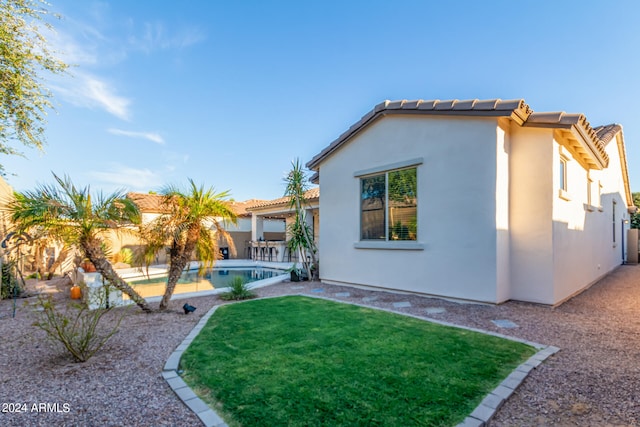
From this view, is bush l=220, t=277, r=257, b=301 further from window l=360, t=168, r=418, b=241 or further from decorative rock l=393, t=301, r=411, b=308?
decorative rock l=393, t=301, r=411, b=308

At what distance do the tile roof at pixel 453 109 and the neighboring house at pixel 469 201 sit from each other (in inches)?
1.3

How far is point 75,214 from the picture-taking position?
6.37m

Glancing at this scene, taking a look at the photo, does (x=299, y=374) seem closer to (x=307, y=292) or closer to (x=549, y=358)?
(x=549, y=358)

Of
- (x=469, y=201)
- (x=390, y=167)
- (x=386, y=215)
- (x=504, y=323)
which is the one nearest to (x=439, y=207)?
(x=469, y=201)

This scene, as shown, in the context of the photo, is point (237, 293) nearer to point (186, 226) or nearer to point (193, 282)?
point (186, 226)

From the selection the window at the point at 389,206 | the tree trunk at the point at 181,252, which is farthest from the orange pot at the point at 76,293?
the window at the point at 389,206

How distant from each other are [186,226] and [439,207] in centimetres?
672

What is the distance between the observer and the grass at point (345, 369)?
3.16 meters

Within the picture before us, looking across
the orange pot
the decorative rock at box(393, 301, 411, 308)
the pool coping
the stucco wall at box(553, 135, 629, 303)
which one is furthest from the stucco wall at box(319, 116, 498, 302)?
the orange pot

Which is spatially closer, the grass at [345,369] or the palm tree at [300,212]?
the grass at [345,369]

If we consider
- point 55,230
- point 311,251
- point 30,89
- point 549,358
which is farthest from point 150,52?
point 549,358

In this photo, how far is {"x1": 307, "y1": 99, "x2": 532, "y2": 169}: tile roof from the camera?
299 inches

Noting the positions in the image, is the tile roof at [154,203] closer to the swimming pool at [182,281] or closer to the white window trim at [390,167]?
the swimming pool at [182,281]

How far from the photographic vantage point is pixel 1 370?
4402 millimetres
